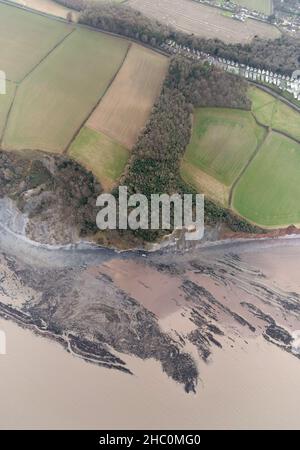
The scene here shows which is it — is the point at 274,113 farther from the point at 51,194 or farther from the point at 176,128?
the point at 51,194

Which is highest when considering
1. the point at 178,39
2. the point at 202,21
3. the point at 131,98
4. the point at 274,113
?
the point at 202,21

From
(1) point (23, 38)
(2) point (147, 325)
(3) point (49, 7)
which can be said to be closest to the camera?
(2) point (147, 325)

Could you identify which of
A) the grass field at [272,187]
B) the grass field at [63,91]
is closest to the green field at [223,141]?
the grass field at [272,187]

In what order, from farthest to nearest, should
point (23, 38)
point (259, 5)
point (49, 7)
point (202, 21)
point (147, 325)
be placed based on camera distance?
point (259, 5) → point (202, 21) → point (49, 7) → point (23, 38) → point (147, 325)

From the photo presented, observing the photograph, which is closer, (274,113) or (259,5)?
(274,113)

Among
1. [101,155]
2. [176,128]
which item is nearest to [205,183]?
[176,128]

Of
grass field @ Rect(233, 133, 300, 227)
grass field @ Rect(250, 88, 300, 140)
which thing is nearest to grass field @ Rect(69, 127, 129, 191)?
grass field @ Rect(233, 133, 300, 227)

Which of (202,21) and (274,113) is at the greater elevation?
(202,21)
